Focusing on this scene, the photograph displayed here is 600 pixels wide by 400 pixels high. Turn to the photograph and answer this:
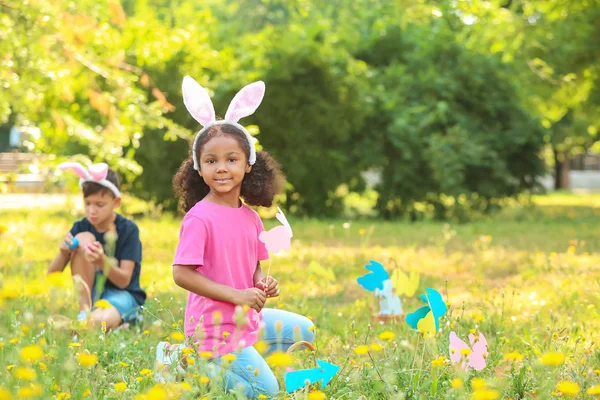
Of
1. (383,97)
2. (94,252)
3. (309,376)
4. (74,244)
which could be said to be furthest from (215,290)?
(383,97)

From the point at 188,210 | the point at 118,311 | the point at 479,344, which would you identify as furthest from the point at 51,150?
the point at 479,344

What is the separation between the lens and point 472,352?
3051 millimetres

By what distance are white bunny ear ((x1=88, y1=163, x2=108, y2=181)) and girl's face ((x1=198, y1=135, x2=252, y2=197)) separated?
139 cm

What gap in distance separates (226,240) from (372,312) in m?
1.91

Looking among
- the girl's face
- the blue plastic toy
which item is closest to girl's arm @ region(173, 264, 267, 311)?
the girl's face

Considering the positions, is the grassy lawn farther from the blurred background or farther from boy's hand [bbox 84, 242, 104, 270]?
the blurred background

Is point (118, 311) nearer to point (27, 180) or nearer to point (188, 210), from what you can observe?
point (188, 210)

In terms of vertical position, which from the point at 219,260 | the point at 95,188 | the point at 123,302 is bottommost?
the point at 123,302

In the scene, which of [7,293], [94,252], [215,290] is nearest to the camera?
[7,293]

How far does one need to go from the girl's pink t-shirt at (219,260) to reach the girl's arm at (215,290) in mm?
41

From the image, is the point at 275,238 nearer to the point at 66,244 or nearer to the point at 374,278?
the point at 374,278

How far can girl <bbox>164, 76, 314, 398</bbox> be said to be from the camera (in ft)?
10.4

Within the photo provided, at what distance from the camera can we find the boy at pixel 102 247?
15.0 ft

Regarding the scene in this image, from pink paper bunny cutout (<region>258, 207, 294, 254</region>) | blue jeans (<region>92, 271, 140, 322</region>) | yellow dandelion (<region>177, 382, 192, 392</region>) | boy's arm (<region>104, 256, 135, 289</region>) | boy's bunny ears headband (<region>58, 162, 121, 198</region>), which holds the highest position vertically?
boy's bunny ears headband (<region>58, 162, 121, 198</region>)
